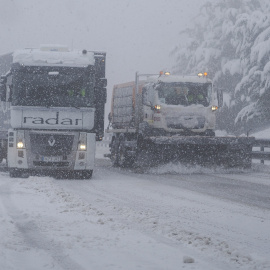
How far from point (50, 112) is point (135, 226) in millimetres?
7700

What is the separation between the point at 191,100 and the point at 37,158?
4896 mm

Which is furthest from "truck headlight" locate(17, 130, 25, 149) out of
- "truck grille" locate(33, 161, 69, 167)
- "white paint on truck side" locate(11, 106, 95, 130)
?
"truck grille" locate(33, 161, 69, 167)

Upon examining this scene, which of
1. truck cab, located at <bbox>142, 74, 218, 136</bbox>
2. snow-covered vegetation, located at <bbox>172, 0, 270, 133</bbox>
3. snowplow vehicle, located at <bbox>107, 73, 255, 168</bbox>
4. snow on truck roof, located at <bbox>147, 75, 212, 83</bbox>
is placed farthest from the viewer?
snow-covered vegetation, located at <bbox>172, 0, 270, 133</bbox>

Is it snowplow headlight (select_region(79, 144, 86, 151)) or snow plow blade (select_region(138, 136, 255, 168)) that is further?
snow plow blade (select_region(138, 136, 255, 168))

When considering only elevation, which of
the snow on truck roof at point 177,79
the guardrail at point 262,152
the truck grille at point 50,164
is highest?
the snow on truck roof at point 177,79

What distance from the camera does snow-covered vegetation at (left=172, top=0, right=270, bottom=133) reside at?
105ft

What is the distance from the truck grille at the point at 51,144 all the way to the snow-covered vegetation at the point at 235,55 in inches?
647

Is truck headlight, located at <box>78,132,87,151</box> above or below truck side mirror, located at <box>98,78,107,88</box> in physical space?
below

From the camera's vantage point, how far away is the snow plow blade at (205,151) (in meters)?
16.5

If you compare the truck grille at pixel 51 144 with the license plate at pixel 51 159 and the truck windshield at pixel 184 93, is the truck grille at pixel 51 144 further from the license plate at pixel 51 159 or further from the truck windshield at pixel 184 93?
the truck windshield at pixel 184 93

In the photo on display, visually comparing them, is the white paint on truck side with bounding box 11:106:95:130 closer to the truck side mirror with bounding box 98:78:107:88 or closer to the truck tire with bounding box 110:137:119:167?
the truck side mirror with bounding box 98:78:107:88

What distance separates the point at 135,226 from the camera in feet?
23.8

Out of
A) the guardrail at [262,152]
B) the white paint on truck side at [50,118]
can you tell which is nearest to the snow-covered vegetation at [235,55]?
the guardrail at [262,152]

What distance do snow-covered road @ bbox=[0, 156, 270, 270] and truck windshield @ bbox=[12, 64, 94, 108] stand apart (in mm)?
2360
